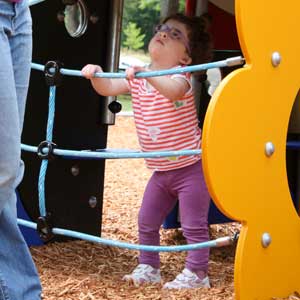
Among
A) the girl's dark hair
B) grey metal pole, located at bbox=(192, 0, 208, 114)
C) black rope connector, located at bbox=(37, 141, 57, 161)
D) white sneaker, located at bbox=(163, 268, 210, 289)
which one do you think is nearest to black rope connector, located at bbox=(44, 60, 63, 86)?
black rope connector, located at bbox=(37, 141, 57, 161)

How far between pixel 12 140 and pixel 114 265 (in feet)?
4.18

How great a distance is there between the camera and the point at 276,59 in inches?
89.1

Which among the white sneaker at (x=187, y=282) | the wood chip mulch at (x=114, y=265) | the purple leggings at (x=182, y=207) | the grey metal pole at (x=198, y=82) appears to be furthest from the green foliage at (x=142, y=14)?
the white sneaker at (x=187, y=282)

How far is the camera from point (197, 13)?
3.56m

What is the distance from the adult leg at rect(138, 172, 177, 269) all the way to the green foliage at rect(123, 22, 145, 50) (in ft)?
33.0

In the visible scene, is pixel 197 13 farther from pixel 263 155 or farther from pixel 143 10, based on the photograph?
pixel 143 10

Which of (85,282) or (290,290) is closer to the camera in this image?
(290,290)

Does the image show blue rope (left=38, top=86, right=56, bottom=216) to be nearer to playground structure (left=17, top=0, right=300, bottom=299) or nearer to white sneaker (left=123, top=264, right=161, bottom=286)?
white sneaker (left=123, top=264, right=161, bottom=286)

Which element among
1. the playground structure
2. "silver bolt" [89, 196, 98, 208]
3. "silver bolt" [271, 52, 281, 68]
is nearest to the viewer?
the playground structure

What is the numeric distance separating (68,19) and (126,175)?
2.21 metres

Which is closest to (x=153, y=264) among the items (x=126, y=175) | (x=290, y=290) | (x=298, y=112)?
(x=290, y=290)

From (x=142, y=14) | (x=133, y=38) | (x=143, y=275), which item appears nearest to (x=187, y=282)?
(x=143, y=275)

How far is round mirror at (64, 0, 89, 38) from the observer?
3.08 meters

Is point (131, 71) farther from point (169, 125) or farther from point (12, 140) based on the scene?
point (12, 140)
